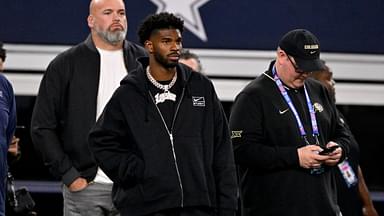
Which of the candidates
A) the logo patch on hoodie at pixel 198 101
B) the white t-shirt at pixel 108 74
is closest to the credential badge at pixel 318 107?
the logo patch on hoodie at pixel 198 101

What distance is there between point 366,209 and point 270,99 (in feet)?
6.31

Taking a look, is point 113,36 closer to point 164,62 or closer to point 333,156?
point 164,62

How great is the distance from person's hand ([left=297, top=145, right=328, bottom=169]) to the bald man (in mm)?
1063

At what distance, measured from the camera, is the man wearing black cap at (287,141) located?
5453 mm

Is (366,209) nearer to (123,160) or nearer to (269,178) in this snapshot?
(269,178)

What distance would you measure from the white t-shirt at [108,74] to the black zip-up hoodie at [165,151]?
0.75m

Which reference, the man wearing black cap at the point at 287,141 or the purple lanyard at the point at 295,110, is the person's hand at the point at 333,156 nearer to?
the man wearing black cap at the point at 287,141

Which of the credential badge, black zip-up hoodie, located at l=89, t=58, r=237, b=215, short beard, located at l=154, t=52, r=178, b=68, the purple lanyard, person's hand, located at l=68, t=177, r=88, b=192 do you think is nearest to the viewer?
black zip-up hoodie, located at l=89, t=58, r=237, b=215

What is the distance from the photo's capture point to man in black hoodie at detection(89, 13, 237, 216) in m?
4.90

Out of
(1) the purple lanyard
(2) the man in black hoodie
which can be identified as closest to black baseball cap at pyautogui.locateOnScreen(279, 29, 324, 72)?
(1) the purple lanyard

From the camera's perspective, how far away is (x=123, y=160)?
4918mm

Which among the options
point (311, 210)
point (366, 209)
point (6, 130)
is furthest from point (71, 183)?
point (366, 209)

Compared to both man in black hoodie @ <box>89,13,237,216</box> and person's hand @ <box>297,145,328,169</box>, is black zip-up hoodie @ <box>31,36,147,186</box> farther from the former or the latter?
person's hand @ <box>297,145,328,169</box>

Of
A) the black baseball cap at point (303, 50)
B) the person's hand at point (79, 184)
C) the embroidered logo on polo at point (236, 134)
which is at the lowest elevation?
the person's hand at point (79, 184)
